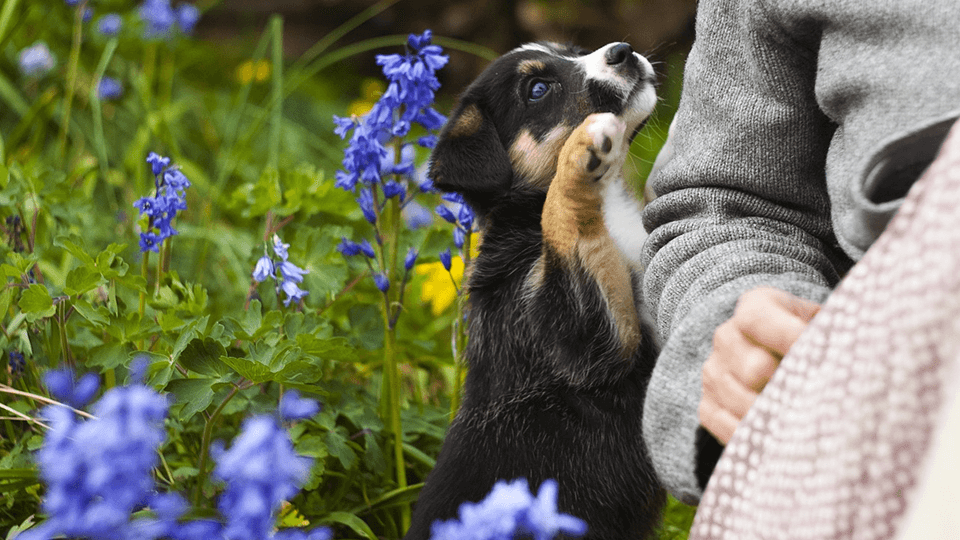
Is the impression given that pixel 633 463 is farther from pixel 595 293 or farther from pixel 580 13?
pixel 580 13

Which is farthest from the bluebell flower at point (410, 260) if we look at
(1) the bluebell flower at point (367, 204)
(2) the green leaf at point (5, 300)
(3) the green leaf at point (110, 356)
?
(2) the green leaf at point (5, 300)

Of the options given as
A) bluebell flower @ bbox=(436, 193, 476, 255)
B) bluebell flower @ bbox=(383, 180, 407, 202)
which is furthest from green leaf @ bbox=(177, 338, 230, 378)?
bluebell flower @ bbox=(436, 193, 476, 255)

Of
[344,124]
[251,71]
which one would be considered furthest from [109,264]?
[251,71]

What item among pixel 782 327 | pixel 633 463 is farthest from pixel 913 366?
pixel 633 463

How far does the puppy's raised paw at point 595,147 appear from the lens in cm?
186

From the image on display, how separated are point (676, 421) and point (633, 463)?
695mm

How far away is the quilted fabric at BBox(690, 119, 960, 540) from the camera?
2.83 feet

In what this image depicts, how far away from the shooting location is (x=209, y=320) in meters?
2.14

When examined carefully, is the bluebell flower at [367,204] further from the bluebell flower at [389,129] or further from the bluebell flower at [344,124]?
the bluebell flower at [344,124]

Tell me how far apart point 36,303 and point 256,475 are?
4.28 feet

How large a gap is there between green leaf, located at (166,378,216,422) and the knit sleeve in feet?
2.95

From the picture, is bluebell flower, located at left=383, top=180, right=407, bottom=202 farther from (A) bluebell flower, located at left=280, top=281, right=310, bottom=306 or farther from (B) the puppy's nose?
(B) the puppy's nose

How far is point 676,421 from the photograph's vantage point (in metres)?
1.28

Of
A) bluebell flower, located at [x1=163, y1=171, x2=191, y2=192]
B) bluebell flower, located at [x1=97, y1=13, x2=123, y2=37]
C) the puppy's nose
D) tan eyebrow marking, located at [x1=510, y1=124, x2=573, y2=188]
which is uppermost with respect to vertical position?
bluebell flower, located at [x1=97, y1=13, x2=123, y2=37]
